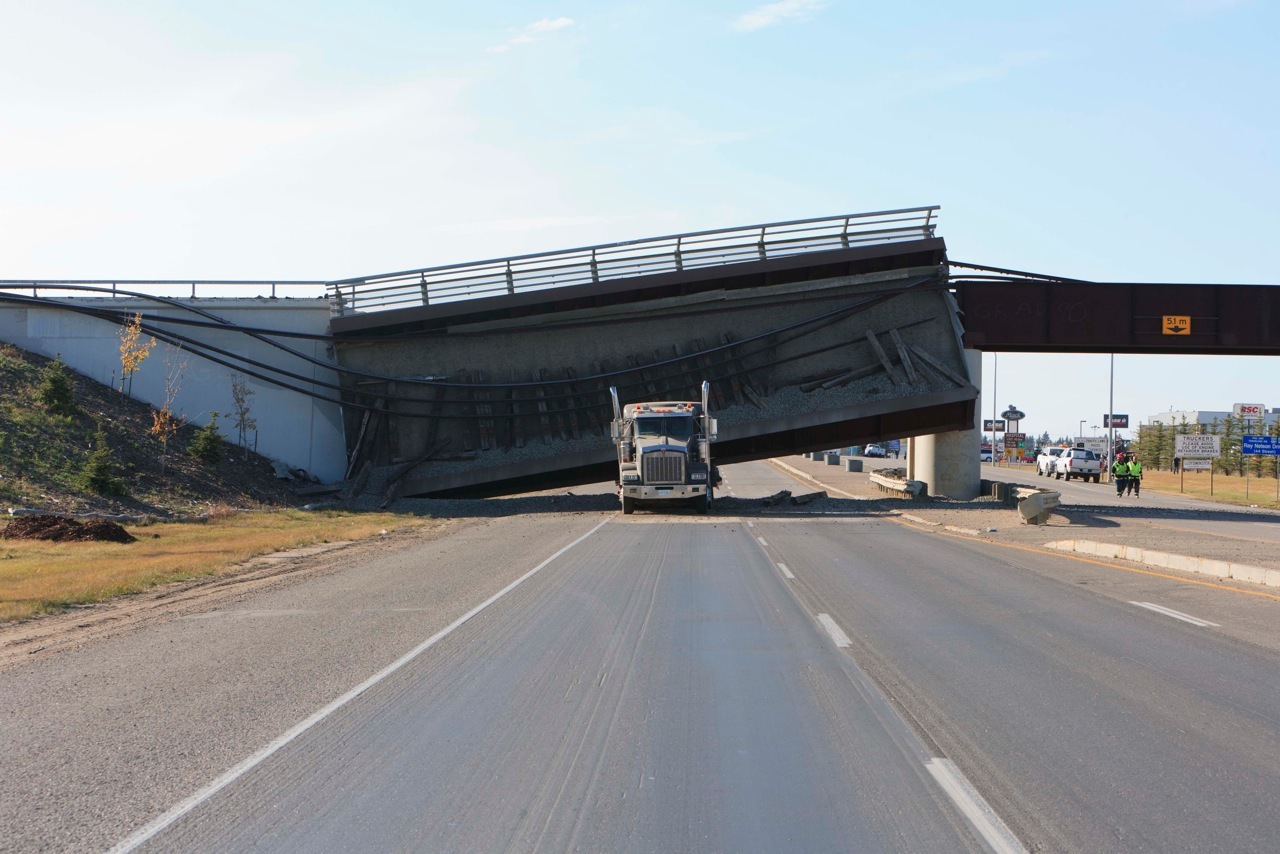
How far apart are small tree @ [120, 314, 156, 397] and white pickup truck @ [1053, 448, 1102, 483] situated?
57179 mm

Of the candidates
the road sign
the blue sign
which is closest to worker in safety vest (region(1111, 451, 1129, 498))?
the blue sign

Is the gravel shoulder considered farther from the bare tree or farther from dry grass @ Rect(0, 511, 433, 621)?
the bare tree

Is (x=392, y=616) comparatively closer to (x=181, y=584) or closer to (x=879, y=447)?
(x=181, y=584)

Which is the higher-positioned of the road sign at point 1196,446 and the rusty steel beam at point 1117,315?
the rusty steel beam at point 1117,315

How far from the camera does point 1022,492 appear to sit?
39531 millimetres

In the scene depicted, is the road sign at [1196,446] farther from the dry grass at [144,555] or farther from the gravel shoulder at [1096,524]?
the dry grass at [144,555]

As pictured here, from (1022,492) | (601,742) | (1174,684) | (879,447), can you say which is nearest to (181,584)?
(601,742)

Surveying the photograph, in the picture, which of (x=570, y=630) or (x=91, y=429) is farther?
(x=91, y=429)

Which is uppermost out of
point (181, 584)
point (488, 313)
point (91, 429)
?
point (488, 313)

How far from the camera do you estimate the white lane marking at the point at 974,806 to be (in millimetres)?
5215

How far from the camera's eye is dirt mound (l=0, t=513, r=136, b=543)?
21584mm

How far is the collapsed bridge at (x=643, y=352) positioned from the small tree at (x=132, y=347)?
6.55 metres

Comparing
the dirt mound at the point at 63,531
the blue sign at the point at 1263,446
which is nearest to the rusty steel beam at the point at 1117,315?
the blue sign at the point at 1263,446

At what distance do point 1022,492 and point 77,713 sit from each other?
36.2 metres
